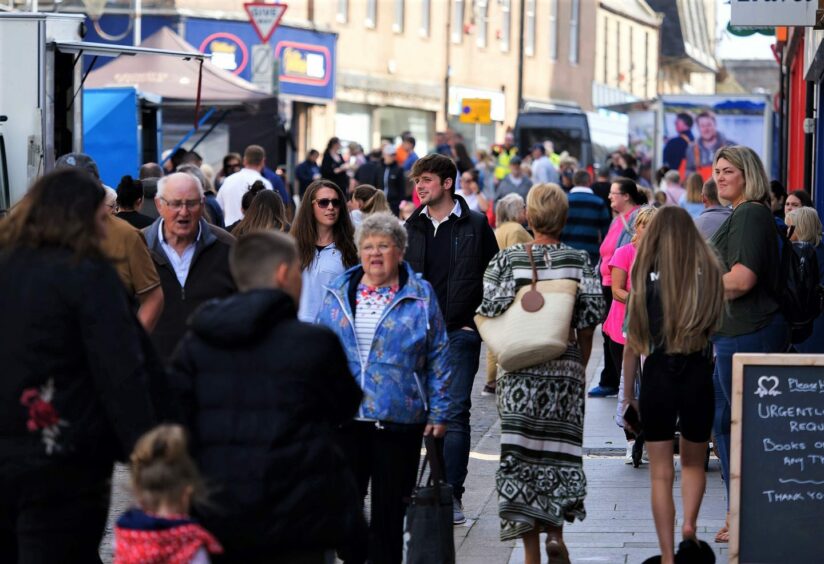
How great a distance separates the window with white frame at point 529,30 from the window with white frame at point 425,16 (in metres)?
9.42

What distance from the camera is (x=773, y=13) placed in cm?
1244

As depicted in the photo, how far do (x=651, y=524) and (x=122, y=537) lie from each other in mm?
4738

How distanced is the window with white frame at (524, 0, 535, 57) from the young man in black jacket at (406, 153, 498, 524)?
49.8m

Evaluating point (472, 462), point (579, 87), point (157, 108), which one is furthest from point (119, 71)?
point (579, 87)

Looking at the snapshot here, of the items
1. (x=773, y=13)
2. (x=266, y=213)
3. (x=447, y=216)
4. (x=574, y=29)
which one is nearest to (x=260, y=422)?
(x=447, y=216)

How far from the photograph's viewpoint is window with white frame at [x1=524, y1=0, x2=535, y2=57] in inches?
2293

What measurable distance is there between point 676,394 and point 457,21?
45.1m

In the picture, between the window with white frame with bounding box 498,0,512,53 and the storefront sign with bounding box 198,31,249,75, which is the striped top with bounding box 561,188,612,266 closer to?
the storefront sign with bounding box 198,31,249,75

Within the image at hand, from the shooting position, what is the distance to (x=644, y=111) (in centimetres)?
4153

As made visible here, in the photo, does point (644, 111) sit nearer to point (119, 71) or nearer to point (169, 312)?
point (119, 71)

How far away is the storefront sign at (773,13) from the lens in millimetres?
12203

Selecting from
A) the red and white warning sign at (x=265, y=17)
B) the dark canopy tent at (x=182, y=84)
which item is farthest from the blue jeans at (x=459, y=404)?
the red and white warning sign at (x=265, y=17)

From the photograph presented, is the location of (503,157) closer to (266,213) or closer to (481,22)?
(266,213)

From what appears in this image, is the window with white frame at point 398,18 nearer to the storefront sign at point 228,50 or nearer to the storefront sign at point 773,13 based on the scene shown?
the storefront sign at point 228,50
